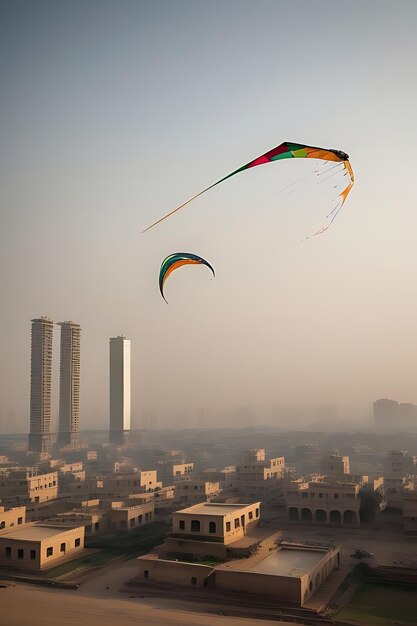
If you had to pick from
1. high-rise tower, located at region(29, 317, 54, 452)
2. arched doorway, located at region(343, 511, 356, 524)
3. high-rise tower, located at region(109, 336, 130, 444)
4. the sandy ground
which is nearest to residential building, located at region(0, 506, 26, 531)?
the sandy ground

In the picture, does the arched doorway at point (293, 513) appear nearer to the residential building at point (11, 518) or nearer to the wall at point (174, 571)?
the wall at point (174, 571)

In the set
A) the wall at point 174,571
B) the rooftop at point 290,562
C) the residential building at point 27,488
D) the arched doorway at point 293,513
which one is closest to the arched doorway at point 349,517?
the arched doorway at point 293,513

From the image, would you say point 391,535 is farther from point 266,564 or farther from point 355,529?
point 266,564

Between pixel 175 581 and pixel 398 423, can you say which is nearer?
pixel 175 581

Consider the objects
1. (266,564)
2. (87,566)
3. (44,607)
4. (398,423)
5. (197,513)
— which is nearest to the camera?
(44,607)

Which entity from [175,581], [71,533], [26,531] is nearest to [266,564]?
[175,581]

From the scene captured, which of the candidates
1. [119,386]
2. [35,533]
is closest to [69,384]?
[119,386]
